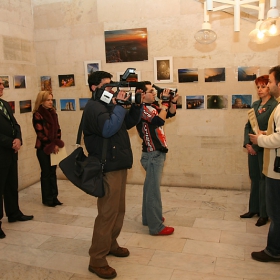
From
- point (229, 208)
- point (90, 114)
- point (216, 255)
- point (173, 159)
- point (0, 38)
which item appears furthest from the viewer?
point (173, 159)

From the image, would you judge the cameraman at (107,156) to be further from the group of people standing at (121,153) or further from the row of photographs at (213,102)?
the row of photographs at (213,102)

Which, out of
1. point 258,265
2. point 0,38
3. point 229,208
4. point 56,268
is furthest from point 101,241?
point 0,38

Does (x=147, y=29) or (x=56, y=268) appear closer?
(x=56, y=268)

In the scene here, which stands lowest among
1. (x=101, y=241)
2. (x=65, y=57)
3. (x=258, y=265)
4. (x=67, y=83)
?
(x=258, y=265)

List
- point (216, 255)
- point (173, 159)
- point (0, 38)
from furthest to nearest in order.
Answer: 1. point (173, 159)
2. point (0, 38)
3. point (216, 255)

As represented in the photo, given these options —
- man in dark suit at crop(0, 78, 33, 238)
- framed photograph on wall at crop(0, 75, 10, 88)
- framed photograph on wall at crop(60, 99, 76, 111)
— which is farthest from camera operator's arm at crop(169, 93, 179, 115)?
framed photograph on wall at crop(0, 75, 10, 88)

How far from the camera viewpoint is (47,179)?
489 centimetres

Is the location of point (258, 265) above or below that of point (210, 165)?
below

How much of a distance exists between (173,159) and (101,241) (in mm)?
2831

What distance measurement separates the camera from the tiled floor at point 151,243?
3125 mm

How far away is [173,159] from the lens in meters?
5.63

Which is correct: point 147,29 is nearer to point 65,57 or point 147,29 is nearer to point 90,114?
point 65,57

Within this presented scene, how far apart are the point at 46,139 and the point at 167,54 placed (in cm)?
230

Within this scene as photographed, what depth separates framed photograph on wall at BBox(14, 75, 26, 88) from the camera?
5.58m
